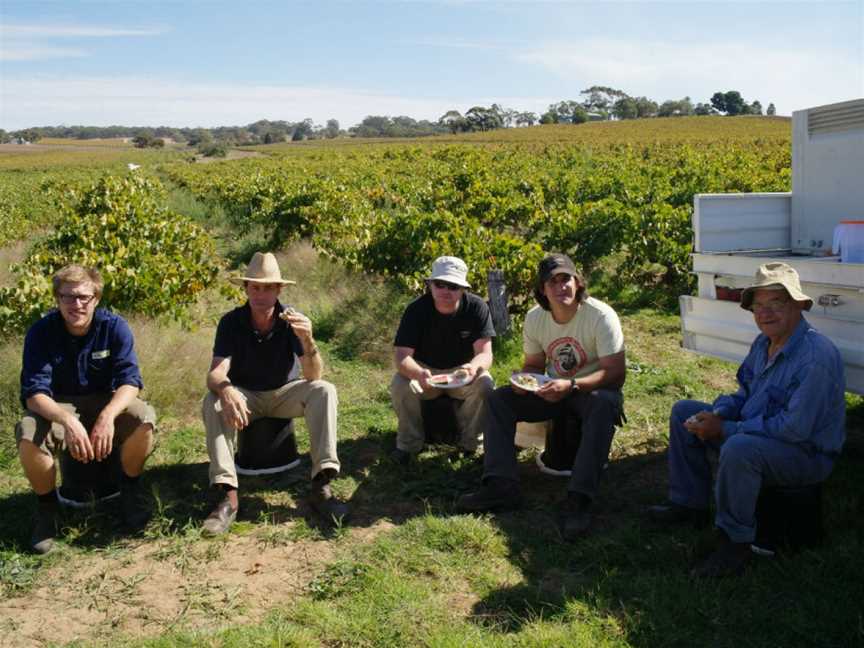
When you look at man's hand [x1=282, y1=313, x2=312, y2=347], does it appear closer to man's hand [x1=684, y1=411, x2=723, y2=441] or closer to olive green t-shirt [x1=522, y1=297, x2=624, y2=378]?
olive green t-shirt [x1=522, y1=297, x2=624, y2=378]

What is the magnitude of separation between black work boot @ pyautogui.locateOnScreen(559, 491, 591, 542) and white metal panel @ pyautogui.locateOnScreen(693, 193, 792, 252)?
6.15 ft

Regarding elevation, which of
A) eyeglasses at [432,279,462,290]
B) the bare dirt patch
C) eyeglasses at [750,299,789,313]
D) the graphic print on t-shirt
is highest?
eyeglasses at [750,299,789,313]

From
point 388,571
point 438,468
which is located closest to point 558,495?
point 438,468

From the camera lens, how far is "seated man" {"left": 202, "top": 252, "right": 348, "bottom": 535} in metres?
4.26

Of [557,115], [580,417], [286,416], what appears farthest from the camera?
[557,115]

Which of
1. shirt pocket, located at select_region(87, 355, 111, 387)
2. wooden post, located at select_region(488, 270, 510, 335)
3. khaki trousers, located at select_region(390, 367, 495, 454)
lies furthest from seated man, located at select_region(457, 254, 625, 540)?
wooden post, located at select_region(488, 270, 510, 335)

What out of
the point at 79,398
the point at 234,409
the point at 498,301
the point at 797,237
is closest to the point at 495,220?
the point at 498,301

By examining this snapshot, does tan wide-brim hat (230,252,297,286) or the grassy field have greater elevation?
tan wide-brim hat (230,252,297,286)

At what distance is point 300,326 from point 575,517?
72.2 inches

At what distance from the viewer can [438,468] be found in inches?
193

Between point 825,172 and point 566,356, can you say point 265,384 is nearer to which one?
point 566,356

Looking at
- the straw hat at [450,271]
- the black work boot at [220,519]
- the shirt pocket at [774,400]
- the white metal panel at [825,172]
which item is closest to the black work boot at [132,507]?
the black work boot at [220,519]

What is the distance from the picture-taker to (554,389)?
4277 millimetres

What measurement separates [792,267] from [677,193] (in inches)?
405
